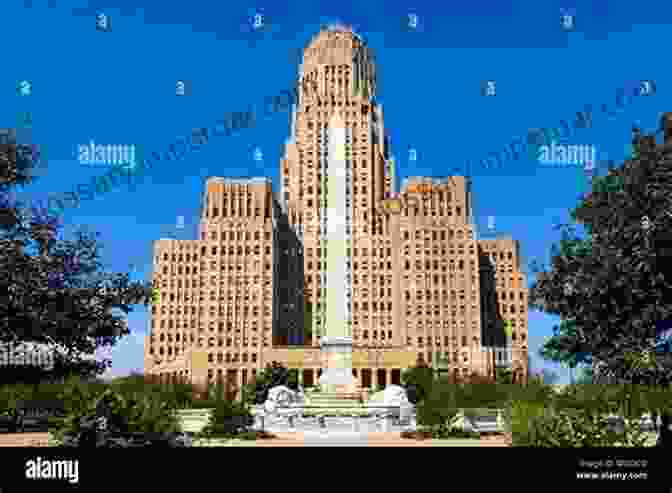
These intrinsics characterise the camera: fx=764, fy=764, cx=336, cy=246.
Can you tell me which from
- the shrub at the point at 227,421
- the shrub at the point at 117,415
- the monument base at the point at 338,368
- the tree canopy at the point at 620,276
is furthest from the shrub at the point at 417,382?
the shrub at the point at 117,415

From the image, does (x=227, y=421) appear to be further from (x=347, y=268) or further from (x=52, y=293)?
(x=347, y=268)

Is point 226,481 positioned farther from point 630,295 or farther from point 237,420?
point 237,420

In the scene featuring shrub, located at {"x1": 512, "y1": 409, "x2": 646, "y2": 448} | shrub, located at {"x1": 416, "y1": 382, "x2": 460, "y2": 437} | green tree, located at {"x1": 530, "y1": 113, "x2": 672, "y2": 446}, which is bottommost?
shrub, located at {"x1": 416, "y1": 382, "x2": 460, "y2": 437}

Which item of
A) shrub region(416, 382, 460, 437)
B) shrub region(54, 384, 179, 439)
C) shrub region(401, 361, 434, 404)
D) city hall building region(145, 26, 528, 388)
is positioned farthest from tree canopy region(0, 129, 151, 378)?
city hall building region(145, 26, 528, 388)

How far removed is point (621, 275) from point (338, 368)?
31.3 m

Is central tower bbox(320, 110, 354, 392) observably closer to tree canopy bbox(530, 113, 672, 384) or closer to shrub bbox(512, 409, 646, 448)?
tree canopy bbox(530, 113, 672, 384)

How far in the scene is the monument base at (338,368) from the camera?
51.2m

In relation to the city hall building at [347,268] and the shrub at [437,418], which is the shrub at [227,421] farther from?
the city hall building at [347,268]

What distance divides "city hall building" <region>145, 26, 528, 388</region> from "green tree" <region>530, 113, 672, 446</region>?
98117 mm

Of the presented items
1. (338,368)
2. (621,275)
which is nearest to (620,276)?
(621,275)

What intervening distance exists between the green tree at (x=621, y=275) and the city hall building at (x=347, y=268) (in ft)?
322

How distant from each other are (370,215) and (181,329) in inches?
1754

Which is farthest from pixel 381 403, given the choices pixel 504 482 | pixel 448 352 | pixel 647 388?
pixel 448 352

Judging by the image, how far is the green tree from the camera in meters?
23.0
